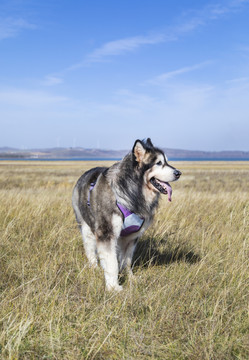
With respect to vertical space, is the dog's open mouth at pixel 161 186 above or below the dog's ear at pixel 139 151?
below

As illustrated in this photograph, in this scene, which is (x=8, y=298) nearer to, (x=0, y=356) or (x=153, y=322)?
(x=0, y=356)

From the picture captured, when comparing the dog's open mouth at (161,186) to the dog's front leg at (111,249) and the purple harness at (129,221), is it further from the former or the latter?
the dog's front leg at (111,249)

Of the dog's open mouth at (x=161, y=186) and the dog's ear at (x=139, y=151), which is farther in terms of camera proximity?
the dog's open mouth at (x=161, y=186)

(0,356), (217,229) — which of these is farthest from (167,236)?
(0,356)

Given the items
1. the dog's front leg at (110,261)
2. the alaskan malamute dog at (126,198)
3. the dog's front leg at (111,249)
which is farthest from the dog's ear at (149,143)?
the dog's front leg at (110,261)

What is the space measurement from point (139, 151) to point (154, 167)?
0.92 ft

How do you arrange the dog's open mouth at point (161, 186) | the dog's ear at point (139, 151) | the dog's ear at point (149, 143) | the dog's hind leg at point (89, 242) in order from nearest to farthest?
the dog's ear at point (139, 151)
the dog's open mouth at point (161, 186)
the dog's ear at point (149, 143)
the dog's hind leg at point (89, 242)

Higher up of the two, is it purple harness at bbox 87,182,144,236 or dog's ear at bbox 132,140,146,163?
dog's ear at bbox 132,140,146,163

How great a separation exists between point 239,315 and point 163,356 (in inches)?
34.2

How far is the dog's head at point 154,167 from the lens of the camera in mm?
4051

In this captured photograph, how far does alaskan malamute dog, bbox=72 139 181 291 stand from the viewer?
161 inches

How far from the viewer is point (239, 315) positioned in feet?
9.75

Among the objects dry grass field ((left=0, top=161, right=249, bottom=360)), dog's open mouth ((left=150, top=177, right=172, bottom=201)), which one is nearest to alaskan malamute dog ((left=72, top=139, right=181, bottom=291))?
dog's open mouth ((left=150, top=177, right=172, bottom=201))

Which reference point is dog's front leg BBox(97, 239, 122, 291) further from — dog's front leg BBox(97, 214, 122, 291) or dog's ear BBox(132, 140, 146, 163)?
dog's ear BBox(132, 140, 146, 163)
